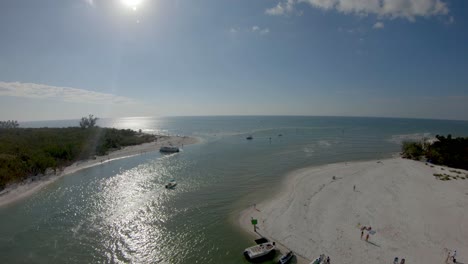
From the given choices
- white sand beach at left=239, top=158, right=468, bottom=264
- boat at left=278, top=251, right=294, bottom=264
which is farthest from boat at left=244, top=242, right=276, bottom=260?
white sand beach at left=239, top=158, right=468, bottom=264

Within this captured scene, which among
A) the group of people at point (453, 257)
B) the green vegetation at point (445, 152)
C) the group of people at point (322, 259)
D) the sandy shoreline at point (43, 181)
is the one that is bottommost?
the group of people at point (453, 257)

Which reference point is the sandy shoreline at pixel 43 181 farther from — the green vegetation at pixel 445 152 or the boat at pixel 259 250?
the green vegetation at pixel 445 152

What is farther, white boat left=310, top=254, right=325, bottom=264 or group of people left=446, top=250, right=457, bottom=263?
group of people left=446, top=250, right=457, bottom=263

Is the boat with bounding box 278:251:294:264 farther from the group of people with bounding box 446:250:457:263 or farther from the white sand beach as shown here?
the group of people with bounding box 446:250:457:263

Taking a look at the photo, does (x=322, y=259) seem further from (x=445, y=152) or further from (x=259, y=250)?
(x=445, y=152)

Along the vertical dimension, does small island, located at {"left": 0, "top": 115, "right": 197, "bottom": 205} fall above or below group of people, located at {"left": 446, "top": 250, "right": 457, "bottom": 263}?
above

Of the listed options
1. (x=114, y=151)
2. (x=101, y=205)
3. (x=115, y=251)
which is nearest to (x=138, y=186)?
(x=101, y=205)

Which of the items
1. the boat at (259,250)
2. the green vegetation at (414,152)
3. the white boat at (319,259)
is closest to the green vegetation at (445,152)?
the green vegetation at (414,152)

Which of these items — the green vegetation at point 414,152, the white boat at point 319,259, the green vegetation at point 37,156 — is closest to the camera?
the white boat at point 319,259
